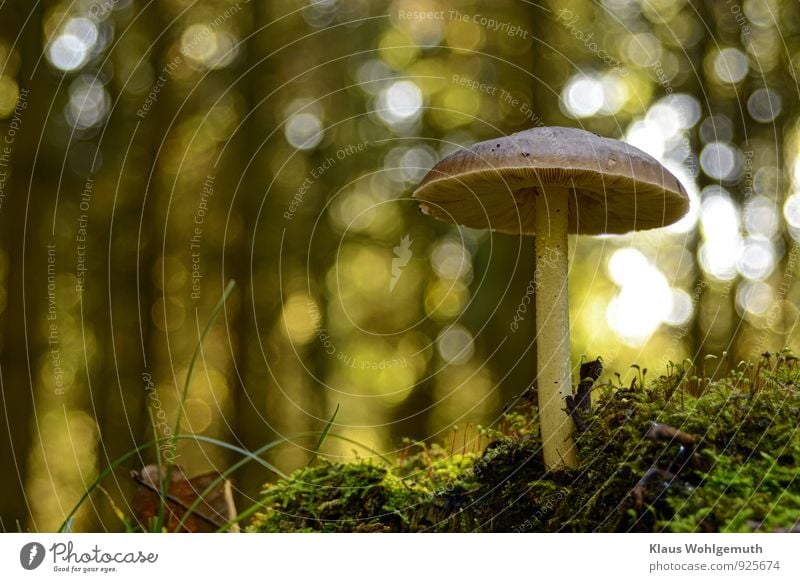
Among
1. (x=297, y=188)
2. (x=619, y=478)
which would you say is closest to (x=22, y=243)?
(x=297, y=188)

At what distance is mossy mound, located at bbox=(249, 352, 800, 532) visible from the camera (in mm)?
2410

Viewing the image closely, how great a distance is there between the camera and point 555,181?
130 inches

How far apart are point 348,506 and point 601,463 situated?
Answer: 1.41 metres

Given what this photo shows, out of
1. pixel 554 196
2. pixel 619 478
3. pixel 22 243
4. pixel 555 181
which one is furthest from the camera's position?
pixel 22 243

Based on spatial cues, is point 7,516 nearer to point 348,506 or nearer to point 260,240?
point 260,240

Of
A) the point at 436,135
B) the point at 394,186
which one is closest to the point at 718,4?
the point at 436,135

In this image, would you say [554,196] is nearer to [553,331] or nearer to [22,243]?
[553,331]

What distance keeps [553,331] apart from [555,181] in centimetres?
83

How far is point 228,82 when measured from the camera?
442 inches
